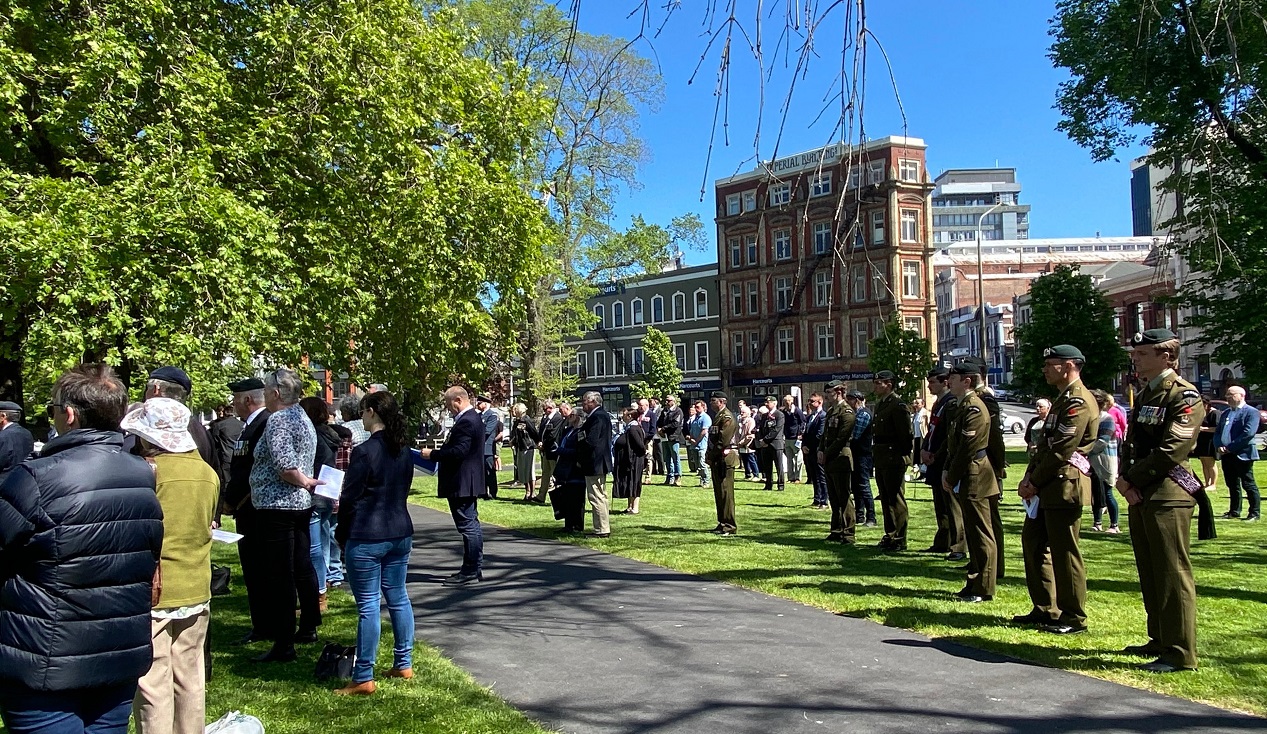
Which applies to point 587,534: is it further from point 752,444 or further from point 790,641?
point 752,444

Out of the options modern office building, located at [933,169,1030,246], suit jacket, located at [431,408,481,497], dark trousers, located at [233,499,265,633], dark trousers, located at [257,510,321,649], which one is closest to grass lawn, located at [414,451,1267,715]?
suit jacket, located at [431,408,481,497]

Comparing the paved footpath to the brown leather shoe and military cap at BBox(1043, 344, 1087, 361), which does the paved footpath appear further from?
military cap at BBox(1043, 344, 1087, 361)

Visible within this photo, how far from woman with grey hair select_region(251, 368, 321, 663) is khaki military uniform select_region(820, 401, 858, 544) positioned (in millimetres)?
6777

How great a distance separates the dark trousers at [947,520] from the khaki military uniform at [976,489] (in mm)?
1992

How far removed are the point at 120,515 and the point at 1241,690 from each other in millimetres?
5838

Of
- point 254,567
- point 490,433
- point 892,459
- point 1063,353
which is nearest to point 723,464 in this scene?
point 892,459

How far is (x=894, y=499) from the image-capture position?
37.0 feet

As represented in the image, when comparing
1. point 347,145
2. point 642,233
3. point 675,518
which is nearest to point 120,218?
point 347,145

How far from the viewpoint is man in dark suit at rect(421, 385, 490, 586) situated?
964 centimetres

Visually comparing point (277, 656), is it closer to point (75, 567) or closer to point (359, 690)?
point (359, 690)

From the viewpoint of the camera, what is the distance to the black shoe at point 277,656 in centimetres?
664

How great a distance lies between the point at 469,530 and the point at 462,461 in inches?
26.9

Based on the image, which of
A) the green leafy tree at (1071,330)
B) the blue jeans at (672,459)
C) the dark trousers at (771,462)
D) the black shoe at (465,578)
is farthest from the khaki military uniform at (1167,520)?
the green leafy tree at (1071,330)

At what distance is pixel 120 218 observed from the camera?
12.3 metres
